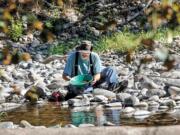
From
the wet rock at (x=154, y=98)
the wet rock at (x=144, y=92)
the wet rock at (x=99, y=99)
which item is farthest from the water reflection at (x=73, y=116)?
the wet rock at (x=144, y=92)

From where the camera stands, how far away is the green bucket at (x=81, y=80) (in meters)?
12.0

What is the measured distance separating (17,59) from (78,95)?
10.5 metres

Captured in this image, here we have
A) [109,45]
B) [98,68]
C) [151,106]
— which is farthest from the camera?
[109,45]

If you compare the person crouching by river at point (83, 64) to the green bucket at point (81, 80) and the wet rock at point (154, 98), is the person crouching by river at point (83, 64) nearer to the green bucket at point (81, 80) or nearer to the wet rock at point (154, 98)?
the green bucket at point (81, 80)

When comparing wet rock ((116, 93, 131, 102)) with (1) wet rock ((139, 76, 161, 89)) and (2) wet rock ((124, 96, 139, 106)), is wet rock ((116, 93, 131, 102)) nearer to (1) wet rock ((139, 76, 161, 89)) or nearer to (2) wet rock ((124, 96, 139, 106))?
(2) wet rock ((124, 96, 139, 106))

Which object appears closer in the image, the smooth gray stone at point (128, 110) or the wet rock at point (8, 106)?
the smooth gray stone at point (128, 110)

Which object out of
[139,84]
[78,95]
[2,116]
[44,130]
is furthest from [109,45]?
[44,130]

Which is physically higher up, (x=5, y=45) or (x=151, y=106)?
(x=5, y=45)

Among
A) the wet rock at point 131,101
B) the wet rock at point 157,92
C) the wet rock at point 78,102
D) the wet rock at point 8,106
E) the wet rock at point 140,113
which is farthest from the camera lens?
the wet rock at point 157,92

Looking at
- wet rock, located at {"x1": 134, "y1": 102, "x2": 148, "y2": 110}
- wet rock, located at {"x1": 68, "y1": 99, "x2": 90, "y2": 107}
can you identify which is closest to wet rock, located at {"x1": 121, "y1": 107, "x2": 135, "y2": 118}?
wet rock, located at {"x1": 134, "y1": 102, "x2": 148, "y2": 110}

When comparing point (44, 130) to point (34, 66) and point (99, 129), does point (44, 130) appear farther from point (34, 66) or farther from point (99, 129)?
point (34, 66)

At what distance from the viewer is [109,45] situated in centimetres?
2128

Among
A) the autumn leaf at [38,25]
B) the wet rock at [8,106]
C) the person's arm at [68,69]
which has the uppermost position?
the autumn leaf at [38,25]

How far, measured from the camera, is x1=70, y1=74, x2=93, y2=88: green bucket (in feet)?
39.4
